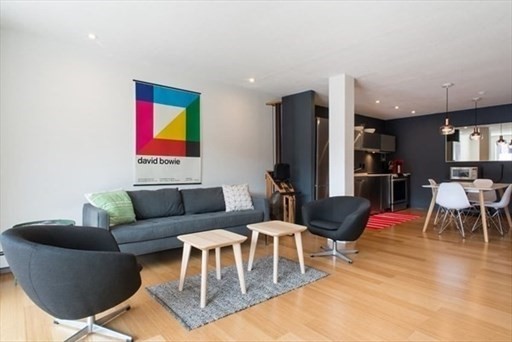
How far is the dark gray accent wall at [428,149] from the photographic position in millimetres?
6711

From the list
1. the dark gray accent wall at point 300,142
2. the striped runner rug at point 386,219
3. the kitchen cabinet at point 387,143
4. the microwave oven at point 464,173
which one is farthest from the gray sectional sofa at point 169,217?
the microwave oven at point 464,173

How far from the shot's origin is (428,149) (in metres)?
7.76

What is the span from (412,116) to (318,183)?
14.9 ft

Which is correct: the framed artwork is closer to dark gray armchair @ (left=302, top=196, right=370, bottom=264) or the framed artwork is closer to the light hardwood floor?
the light hardwood floor

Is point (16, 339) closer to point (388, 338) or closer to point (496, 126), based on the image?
point (388, 338)

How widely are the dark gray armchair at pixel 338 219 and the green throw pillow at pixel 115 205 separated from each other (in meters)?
2.18

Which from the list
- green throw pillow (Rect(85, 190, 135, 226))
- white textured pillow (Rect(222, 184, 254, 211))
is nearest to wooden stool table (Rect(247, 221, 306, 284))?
white textured pillow (Rect(222, 184, 254, 211))

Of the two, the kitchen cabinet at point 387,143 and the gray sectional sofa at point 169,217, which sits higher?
the kitchen cabinet at point 387,143

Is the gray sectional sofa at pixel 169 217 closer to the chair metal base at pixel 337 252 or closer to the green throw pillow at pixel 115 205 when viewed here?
the green throw pillow at pixel 115 205

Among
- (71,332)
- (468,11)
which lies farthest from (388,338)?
(468,11)

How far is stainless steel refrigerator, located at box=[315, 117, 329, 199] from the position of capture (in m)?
5.30

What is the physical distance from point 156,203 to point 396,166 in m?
6.62

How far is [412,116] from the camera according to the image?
316 inches

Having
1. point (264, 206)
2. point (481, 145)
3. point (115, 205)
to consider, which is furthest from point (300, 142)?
point (481, 145)
